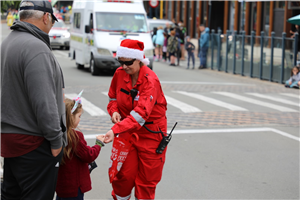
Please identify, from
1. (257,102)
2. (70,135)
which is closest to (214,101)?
(257,102)

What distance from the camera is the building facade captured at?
2386cm

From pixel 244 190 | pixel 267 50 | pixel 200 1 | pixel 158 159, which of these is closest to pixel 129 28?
pixel 267 50

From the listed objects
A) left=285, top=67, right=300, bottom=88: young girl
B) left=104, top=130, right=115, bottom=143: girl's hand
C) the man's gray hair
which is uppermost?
the man's gray hair

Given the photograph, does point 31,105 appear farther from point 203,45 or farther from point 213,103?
point 203,45

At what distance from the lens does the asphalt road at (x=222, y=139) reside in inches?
→ 219

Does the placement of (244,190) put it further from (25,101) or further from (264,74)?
(264,74)

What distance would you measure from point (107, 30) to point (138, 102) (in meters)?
13.1

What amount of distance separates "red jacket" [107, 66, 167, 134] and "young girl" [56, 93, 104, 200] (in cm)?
29

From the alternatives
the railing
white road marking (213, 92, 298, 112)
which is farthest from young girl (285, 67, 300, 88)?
white road marking (213, 92, 298, 112)

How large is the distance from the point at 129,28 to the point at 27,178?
14264 millimetres

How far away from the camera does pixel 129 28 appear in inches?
669

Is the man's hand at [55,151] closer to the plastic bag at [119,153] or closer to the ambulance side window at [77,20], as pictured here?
the plastic bag at [119,153]

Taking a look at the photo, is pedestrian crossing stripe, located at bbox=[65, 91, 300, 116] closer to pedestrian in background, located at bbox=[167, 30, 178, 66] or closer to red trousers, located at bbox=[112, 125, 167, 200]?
red trousers, located at bbox=[112, 125, 167, 200]

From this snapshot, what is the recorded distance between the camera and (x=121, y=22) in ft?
55.6
